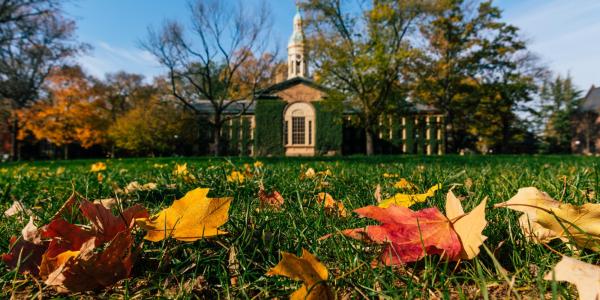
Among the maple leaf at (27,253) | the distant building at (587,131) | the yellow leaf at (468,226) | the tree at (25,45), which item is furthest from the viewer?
the distant building at (587,131)

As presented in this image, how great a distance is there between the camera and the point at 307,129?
26.9 meters

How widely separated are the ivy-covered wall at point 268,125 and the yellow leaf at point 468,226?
26.3 meters

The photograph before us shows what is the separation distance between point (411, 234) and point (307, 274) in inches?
9.9

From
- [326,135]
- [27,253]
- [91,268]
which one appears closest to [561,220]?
[91,268]

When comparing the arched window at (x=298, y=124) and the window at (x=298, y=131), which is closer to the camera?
the arched window at (x=298, y=124)

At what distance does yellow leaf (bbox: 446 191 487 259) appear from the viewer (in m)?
0.56

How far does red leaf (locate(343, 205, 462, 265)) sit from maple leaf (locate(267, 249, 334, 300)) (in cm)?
14

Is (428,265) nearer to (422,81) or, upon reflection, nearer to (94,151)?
(422,81)

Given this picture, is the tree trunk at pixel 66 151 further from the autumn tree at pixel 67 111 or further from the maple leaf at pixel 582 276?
the maple leaf at pixel 582 276

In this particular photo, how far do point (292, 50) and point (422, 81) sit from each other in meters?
20.1

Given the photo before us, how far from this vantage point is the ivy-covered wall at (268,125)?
88.4 feet

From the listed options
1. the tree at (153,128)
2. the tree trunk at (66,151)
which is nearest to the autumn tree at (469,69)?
the tree at (153,128)

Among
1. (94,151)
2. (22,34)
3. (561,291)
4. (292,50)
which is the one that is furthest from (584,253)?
(292,50)

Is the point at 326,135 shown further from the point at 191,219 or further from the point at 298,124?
the point at 191,219
